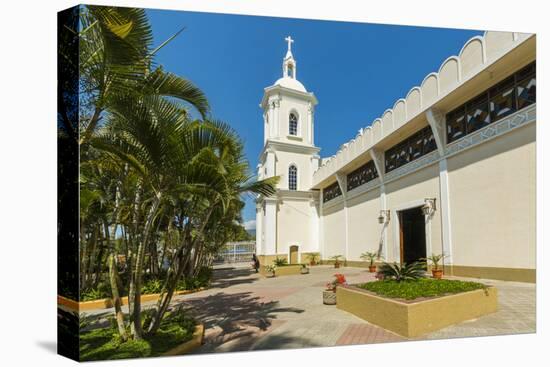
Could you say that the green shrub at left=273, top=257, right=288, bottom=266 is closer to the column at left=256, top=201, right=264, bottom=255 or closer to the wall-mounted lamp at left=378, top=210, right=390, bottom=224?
the column at left=256, top=201, right=264, bottom=255

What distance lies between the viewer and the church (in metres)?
6.18

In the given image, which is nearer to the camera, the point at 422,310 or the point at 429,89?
the point at 422,310

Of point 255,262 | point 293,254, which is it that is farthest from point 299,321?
point 255,262

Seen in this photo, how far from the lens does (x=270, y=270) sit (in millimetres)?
9078

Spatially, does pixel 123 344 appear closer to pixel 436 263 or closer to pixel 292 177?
pixel 436 263

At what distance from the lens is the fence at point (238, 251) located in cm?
906

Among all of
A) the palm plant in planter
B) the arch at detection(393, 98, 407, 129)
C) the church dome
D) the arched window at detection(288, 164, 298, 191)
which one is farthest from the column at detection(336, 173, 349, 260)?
the church dome

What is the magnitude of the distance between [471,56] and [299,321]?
245 inches

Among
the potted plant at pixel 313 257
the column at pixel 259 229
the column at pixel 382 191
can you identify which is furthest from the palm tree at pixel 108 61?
the column at pixel 382 191

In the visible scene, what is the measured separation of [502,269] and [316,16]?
5569 millimetres

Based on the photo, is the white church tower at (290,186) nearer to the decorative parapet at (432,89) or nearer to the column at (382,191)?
the decorative parapet at (432,89)
